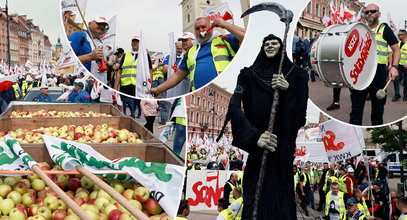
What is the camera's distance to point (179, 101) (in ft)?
18.9

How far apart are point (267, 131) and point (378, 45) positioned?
2.84 m

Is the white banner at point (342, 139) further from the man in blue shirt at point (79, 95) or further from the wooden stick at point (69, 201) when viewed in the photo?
the wooden stick at point (69, 201)

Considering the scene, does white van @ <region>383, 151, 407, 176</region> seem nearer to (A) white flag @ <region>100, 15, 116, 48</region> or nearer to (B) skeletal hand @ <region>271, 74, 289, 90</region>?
(B) skeletal hand @ <region>271, 74, 289, 90</region>

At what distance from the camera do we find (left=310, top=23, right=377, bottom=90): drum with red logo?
590cm

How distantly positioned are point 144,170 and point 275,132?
4.61 feet

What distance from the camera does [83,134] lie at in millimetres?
6172

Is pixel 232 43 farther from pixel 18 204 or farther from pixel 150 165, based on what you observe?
pixel 18 204

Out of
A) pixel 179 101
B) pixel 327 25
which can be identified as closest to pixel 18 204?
pixel 179 101

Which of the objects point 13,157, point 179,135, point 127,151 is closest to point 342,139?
point 179,135

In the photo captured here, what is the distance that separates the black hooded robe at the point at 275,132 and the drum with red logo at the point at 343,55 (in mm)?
1520

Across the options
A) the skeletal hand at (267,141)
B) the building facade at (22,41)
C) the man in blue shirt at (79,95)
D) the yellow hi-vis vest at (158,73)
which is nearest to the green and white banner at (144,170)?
the skeletal hand at (267,141)

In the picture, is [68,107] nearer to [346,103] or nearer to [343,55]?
[346,103]

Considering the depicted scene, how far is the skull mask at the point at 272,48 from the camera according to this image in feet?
15.0

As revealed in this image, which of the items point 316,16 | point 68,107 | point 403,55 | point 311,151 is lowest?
point 311,151
